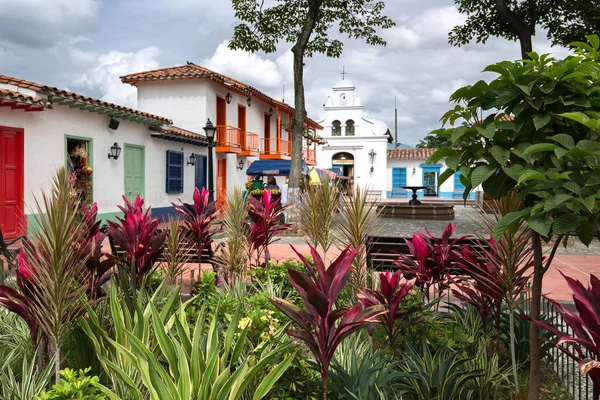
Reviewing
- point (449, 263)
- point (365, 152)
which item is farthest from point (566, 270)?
point (365, 152)

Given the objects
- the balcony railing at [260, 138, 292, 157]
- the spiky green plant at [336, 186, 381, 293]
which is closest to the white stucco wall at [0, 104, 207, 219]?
the spiky green plant at [336, 186, 381, 293]

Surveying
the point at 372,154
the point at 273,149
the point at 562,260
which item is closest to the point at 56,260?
the point at 562,260

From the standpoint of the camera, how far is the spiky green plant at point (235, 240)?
4.14m

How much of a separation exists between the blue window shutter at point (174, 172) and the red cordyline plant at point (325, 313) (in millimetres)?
13513

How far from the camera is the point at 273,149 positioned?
25.2m

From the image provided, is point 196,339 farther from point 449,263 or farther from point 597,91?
point 449,263

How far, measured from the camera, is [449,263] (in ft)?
11.1

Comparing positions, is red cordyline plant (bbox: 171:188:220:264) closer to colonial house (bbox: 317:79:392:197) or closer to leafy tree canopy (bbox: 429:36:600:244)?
leafy tree canopy (bbox: 429:36:600:244)

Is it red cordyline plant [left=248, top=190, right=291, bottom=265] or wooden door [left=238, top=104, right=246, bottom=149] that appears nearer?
red cordyline plant [left=248, top=190, right=291, bottom=265]

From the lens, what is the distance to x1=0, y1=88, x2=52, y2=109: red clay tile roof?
797 cm

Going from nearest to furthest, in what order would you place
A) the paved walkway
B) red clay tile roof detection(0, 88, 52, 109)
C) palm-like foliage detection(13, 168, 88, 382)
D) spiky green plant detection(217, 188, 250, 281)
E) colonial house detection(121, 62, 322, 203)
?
palm-like foliage detection(13, 168, 88, 382) → spiky green plant detection(217, 188, 250, 281) → the paved walkway → red clay tile roof detection(0, 88, 52, 109) → colonial house detection(121, 62, 322, 203)

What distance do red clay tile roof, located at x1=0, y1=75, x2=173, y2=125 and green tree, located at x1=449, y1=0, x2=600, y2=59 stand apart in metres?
9.15

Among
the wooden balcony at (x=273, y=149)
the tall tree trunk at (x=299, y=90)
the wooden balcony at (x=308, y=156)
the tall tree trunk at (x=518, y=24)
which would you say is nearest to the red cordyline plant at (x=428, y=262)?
the tall tree trunk at (x=299, y=90)

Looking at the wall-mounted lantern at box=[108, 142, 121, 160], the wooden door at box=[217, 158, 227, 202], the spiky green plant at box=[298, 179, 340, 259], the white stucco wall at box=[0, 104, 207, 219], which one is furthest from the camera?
the wooden door at box=[217, 158, 227, 202]
